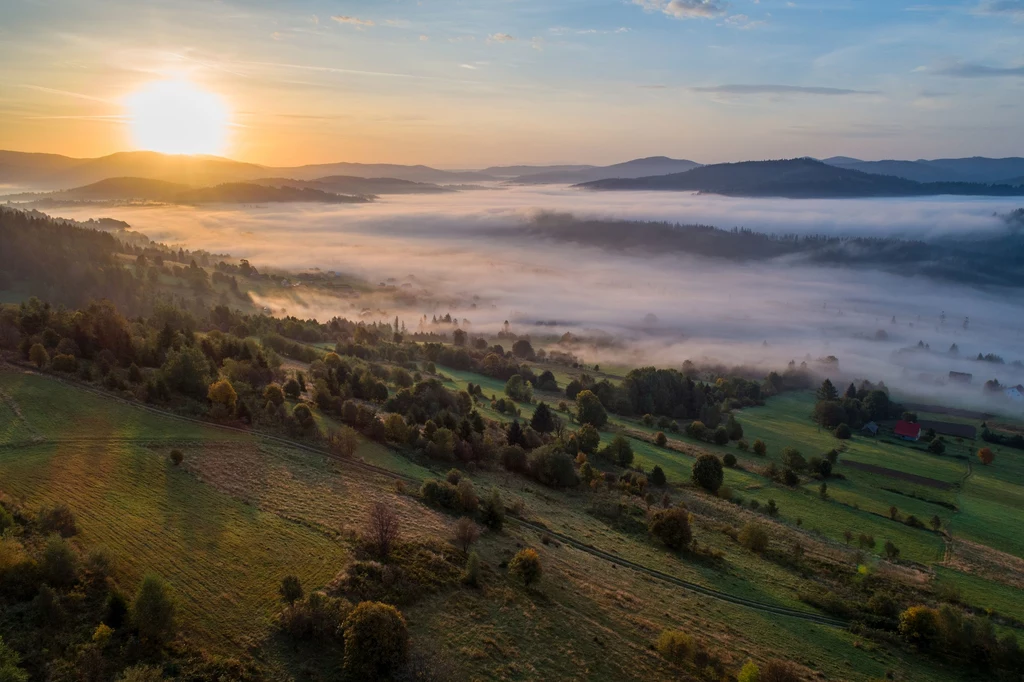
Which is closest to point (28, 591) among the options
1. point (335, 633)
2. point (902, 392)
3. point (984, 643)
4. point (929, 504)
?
point (335, 633)

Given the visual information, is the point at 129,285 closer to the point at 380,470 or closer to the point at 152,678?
the point at 380,470

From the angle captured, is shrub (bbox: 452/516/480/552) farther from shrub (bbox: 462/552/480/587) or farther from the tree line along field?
shrub (bbox: 462/552/480/587)

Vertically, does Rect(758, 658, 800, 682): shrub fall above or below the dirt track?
above

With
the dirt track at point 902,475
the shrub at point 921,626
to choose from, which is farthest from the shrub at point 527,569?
the dirt track at point 902,475

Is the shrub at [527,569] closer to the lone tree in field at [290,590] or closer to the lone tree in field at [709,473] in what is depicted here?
the lone tree in field at [290,590]

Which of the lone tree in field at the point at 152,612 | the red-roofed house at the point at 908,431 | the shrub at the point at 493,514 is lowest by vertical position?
the red-roofed house at the point at 908,431

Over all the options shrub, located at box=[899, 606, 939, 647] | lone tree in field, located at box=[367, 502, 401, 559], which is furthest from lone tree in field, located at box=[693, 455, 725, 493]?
lone tree in field, located at box=[367, 502, 401, 559]

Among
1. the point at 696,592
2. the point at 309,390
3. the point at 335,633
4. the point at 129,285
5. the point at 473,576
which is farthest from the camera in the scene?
the point at 129,285
